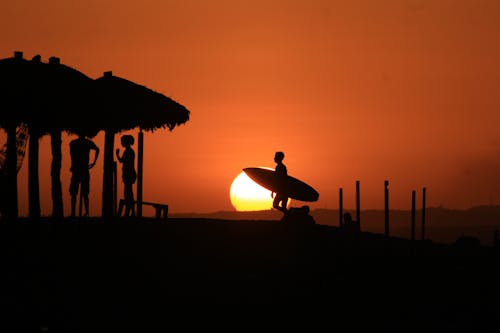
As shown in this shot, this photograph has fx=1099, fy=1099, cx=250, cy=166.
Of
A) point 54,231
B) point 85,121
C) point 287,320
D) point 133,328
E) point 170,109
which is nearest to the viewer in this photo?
point 133,328

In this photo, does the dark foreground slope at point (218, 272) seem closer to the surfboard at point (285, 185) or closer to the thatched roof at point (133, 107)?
the surfboard at point (285, 185)

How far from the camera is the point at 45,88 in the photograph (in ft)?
75.3

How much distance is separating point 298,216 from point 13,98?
24.1ft

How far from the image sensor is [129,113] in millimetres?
25406

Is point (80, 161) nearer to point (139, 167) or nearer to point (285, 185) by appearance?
point (139, 167)

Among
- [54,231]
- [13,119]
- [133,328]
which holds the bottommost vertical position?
[133,328]

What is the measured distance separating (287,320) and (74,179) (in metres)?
8.03

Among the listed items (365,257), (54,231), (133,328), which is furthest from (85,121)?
(133,328)

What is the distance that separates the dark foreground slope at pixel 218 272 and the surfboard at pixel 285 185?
2.72ft

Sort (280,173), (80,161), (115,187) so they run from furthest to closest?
(280,173), (115,187), (80,161)

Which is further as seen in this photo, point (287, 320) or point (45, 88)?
point (45, 88)

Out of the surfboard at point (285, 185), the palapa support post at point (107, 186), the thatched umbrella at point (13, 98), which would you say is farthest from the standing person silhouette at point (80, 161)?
the surfboard at point (285, 185)

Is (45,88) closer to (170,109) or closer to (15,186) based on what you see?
(15,186)

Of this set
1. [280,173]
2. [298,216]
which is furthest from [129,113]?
[298,216]
